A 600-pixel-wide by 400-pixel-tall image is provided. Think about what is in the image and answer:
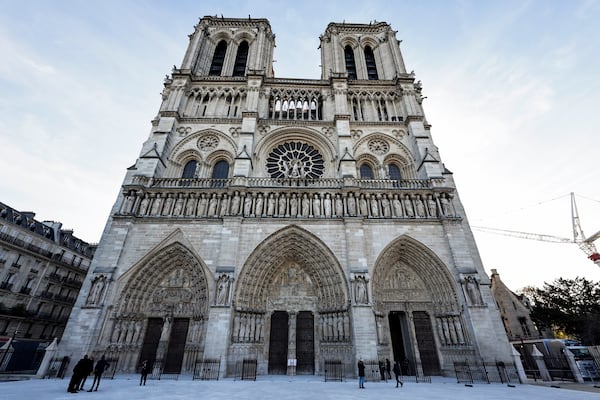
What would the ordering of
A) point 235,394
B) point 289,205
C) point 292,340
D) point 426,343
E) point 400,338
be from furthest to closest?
point 289,205 → point 400,338 → point 426,343 → point 292,340 → point 235,394

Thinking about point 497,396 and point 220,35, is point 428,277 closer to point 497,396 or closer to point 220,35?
point 497,396

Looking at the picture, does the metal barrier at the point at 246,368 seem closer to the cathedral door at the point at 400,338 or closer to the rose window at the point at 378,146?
the cathedral door at the point at 400,338

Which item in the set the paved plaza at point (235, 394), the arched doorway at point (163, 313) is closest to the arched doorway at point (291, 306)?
the arched doorway at point (163, 313)

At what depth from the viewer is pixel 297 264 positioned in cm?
1376

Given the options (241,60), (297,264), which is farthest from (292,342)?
(241,60)

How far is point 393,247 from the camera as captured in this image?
518 inches

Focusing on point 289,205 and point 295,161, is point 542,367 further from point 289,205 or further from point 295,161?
point 295,161

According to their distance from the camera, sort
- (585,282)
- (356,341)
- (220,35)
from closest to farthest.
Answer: (356,341) → (585,282) → (220,35)

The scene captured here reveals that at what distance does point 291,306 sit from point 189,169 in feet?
34.7

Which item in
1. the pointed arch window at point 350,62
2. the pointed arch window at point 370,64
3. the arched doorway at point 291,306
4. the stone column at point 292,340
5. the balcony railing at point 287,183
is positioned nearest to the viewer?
the stone column at point 292,340

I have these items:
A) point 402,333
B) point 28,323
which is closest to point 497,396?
point 402,333

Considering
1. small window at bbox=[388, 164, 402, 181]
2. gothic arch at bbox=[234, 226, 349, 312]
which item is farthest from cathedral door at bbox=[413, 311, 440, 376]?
small window at bbox=[388, 164, 402, 181]

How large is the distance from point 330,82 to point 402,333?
17.0 metres

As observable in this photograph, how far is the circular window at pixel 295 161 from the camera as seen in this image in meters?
17.0
